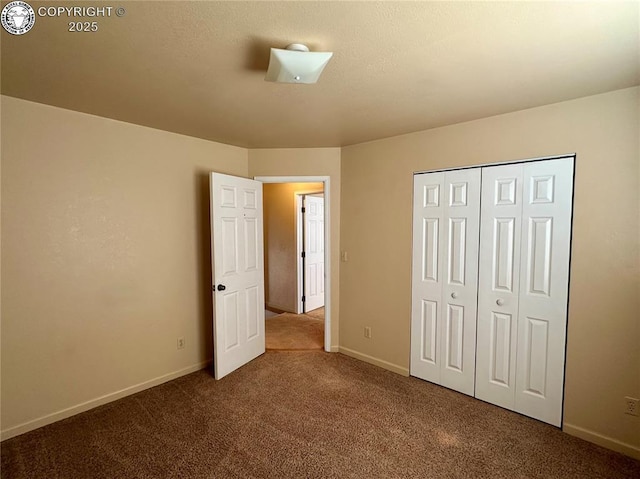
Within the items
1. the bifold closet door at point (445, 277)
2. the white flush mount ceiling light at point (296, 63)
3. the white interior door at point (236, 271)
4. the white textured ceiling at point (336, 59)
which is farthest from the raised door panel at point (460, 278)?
the white interior door at point (236, 271)

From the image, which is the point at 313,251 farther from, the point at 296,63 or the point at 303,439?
the point at 296,63

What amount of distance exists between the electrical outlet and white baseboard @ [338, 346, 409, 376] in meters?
1.57

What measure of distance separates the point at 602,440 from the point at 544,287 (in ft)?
3.46

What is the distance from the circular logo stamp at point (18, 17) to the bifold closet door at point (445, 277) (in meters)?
2.72

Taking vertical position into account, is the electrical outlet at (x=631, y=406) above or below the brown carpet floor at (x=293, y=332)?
above

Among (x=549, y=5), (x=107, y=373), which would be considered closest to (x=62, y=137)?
(x=107, y=373)

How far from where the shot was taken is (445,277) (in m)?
2.82

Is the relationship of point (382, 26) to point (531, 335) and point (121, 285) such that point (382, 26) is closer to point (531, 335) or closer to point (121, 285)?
point (531, 335)

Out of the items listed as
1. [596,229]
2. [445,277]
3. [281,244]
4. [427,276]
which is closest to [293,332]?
[281,244]

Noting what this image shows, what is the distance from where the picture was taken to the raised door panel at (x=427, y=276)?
2855 millimetres

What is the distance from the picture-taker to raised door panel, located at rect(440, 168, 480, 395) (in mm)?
2648

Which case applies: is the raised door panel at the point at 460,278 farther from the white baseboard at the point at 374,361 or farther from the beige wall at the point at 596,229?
the white baseboard at the point at 374,361

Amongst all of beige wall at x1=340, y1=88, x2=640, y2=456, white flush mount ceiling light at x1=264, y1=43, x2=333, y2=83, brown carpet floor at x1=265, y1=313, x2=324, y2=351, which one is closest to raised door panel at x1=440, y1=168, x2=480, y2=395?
beige wall at x1=340, y1=88, x2=640, y2=456

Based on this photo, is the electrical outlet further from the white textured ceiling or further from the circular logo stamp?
the circular logo stamp
